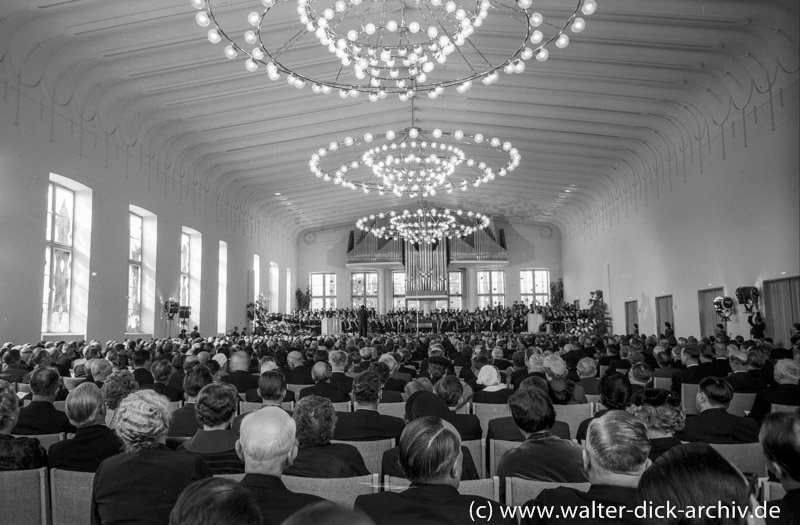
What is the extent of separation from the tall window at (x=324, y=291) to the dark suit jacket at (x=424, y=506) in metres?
30.6

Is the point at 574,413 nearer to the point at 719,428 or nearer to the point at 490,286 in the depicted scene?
the point at 719,428

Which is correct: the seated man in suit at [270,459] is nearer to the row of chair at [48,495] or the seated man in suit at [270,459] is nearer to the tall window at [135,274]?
the row of chair at [48,495]

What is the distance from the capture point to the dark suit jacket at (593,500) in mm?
2105

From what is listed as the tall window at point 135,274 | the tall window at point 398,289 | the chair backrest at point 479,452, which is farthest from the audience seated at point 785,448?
the tall window at point 398,289

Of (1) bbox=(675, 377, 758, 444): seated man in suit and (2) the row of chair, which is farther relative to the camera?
(1) bbox=(675, 377, 758, 444): seated man in suit

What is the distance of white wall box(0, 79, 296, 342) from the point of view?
11102mm

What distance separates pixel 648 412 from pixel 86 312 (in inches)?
501

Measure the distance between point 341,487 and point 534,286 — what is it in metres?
29.8

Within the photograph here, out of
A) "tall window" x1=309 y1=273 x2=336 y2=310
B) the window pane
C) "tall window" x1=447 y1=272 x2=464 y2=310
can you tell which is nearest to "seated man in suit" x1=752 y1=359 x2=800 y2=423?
the window pane

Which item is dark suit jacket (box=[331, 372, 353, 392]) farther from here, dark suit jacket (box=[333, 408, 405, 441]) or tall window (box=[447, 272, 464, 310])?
tall window (box=[447, 272, 464, 310])

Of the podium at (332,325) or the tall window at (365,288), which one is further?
the tall window at (365,288)

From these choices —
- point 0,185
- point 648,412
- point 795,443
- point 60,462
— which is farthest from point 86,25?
point 795,443

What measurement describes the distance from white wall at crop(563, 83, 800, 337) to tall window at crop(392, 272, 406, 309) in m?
12.6

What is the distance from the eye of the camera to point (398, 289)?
108 feet
